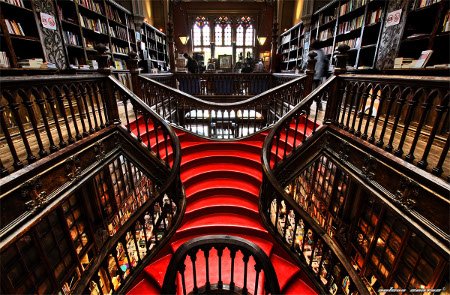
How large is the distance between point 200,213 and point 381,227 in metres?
2.33

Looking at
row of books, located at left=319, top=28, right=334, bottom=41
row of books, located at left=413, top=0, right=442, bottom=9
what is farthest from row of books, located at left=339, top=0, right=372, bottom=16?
row of books, located at left=413, top=0, right=442, bottom=9

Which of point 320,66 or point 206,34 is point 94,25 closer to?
point 320,66

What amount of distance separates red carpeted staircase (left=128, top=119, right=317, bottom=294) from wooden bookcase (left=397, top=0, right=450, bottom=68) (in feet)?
9.10

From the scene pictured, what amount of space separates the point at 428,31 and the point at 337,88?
203 cm

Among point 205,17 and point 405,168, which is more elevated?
point 205,17

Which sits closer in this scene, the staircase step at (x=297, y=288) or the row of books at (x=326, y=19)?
the staircase step at (x=297, y=288)

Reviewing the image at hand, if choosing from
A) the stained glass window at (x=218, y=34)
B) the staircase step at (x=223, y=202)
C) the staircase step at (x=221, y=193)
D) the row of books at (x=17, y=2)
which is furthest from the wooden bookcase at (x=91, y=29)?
the stained glass window at (x=218, y=34)

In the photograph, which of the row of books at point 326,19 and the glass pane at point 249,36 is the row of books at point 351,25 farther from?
the glass pane at point 249,36

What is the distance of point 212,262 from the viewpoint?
2887mm

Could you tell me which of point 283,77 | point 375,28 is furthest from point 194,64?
point 375,28

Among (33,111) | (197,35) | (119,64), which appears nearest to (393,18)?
(33,111)

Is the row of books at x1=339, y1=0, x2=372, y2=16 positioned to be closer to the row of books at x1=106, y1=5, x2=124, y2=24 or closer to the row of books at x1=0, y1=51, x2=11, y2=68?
the row of books at x1=106, y1=5, x2=124, y2=24

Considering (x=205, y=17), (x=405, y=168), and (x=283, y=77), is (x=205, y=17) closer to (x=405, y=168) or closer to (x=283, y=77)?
(x=283, y=77)

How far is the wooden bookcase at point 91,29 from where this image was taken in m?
4.45
